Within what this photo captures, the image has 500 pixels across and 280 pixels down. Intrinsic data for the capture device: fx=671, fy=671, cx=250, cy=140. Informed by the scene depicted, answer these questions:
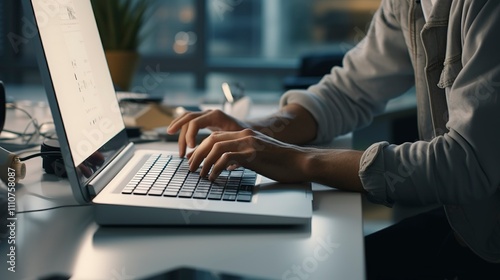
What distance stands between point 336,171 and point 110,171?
12.8 inches

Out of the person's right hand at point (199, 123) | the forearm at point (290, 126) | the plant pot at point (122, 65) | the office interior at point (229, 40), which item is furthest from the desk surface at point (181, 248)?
the office interior at point (229, 40)

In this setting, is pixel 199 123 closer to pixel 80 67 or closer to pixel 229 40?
pixel 80 67

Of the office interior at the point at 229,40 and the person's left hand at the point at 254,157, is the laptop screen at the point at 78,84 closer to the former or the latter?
the person's left hand at the point at 254,157

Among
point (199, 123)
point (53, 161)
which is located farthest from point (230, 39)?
point (53, 161)

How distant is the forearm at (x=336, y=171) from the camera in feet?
3.17

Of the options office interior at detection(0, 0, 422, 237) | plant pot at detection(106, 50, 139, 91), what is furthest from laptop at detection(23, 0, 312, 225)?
office interior at detection(0, 0, 422, 237)

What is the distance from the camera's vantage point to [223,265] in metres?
0.68

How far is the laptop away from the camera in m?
0.80

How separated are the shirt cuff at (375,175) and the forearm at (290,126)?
1.23 feet

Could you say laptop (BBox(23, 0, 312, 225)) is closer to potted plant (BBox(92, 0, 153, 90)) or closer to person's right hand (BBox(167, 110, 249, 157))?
person's right hand (BBox(167, 110, 249, 157))

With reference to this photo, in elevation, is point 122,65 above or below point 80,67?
below

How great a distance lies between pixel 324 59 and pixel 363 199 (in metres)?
1.85

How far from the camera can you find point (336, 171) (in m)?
0.97

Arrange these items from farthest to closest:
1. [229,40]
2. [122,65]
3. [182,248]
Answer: [229,40], [122,65], [182,248]
